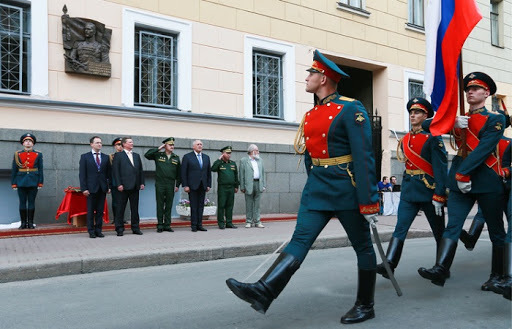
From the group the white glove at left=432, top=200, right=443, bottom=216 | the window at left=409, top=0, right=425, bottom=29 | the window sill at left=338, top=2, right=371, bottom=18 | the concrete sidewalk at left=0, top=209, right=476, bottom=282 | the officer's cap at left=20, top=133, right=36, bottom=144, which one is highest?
the window at left=409, top=0, right=425, bottom=29

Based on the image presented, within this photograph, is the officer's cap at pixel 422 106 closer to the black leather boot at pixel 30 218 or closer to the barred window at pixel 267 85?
the black leather boot at pixel 30 218

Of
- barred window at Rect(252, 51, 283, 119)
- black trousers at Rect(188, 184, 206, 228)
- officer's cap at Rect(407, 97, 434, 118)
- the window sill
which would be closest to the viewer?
officer's cap at Rect(407, 97, 434, 118)

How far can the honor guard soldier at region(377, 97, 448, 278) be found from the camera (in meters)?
5.19

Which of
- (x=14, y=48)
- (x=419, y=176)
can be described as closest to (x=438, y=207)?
(x=419, y=176)

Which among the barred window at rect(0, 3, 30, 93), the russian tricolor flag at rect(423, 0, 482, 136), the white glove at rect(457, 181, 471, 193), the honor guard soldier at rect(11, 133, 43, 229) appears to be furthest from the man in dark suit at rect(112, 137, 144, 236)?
the white glove at rect(457, 181, 471, 193)

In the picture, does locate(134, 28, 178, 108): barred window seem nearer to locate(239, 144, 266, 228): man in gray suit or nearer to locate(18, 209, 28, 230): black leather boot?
locate(239, 144, 266, 228): man in gray suit

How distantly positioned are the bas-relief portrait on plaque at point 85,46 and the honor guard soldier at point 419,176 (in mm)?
7557

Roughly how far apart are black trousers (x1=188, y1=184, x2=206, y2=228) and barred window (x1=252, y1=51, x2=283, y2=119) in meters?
4.08

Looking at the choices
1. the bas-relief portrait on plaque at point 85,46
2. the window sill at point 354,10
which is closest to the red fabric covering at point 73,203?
the bas-relief portrait on plaque at point 85,46

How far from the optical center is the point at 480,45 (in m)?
19.6

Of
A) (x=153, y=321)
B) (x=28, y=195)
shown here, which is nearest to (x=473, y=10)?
(x=153, y=321)

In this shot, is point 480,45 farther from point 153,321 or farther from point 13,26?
point 153,321

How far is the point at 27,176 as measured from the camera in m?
9.43

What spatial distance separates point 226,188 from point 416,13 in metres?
10.9
